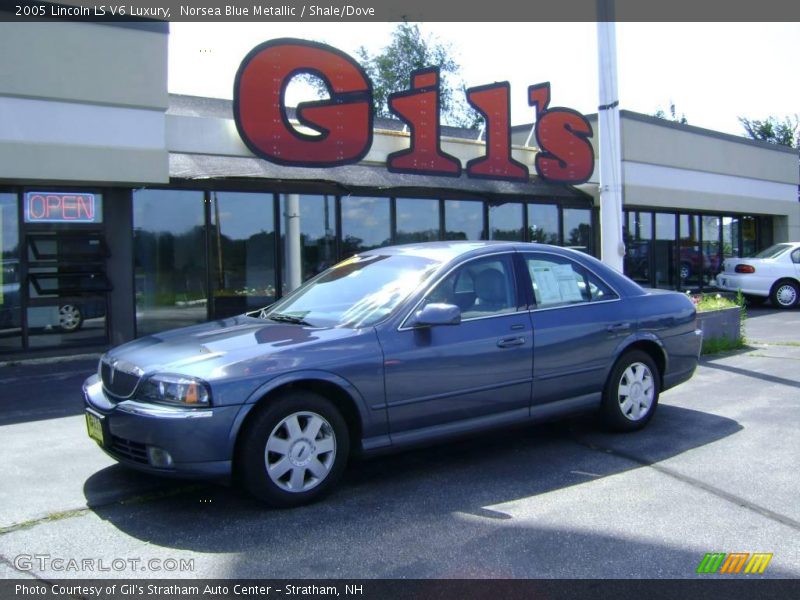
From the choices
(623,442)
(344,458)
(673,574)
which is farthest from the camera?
(623,442)

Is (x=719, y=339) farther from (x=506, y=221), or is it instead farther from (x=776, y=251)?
(x=776, y=251)

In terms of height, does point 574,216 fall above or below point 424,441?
above

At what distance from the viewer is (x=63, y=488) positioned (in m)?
4.60

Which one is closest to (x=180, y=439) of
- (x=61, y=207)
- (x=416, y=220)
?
(x=61, y=207)

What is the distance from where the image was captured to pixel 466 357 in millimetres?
4836

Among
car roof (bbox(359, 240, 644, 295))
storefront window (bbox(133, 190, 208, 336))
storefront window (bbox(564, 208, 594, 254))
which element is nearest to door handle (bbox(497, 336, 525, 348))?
car roof (bbox(359, 240, 644, 295))

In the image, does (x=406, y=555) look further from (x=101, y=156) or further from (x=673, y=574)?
(x=101, y=156)

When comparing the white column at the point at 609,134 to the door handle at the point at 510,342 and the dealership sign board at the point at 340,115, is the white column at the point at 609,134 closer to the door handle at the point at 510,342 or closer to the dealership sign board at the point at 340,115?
the dealership sign board at the point at 340,115

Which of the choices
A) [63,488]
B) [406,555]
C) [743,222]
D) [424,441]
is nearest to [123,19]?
[63,488]

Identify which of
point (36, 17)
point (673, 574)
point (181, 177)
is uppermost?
point (36, 17)

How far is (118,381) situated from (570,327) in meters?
3.22

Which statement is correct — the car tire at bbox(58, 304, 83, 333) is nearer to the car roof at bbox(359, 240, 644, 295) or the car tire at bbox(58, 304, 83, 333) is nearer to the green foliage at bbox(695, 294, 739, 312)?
the car roof at bbox(359, 240, 644, 295)

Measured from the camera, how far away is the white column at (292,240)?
39.6 ft

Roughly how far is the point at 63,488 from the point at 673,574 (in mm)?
3677
